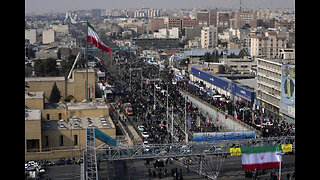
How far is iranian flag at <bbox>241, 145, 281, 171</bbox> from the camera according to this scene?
7.48 meters

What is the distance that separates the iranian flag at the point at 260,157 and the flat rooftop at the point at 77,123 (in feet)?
10.6

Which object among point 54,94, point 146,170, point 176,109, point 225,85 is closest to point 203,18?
→ point 225,85

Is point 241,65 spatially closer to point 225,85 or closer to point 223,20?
point 225,85

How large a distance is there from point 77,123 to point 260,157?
13.1ft

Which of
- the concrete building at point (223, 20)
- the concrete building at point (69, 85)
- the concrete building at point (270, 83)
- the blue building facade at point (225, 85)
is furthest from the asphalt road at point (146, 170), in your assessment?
the concrete building at point (223, 20)

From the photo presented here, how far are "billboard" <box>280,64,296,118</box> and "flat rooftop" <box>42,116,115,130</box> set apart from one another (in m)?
4.92

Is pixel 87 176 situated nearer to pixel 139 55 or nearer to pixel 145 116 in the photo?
pixel 145 116

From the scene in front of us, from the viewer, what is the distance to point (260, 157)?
24.7 feet

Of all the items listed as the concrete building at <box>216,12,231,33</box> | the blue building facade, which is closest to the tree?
the blue building facade

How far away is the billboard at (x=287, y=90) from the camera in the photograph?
1318cm

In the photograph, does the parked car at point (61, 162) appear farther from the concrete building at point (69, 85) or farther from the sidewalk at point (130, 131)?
the concrete building at point (69, 85)

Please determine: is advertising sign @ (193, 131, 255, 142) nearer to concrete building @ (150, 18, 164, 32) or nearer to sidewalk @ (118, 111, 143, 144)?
sidewalk @ (118, 111, 143, 144)

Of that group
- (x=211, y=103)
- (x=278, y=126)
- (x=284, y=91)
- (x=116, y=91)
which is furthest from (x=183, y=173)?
(x=116, y=91)
